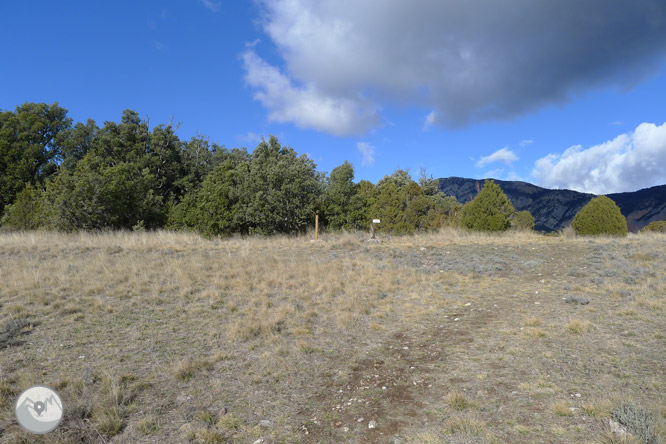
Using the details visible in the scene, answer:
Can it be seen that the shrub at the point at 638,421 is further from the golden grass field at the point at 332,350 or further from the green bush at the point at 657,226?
the green bush at the point at 657,226

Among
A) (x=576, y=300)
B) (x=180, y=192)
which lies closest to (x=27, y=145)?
(x=180, y=192)

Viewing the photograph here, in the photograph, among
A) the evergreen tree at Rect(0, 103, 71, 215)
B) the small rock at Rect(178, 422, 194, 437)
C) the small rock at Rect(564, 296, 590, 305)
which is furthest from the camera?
the evergreen tree at Rect(0, 103, 71, 215)

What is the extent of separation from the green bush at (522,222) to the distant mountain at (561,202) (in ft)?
3.51

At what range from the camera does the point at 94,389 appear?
13.1ft

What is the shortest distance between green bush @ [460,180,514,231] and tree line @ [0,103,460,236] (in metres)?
2.14

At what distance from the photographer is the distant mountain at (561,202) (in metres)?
33.8

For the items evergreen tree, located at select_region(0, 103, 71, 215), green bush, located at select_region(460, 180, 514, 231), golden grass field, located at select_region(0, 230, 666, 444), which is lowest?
golden grass field, located at select_region(0, 230, 666, 444)

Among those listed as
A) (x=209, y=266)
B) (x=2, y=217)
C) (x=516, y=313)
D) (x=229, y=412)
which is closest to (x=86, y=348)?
(x=229, y=412)

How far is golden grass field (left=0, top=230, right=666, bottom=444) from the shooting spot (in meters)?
3.31

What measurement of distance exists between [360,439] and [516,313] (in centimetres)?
488

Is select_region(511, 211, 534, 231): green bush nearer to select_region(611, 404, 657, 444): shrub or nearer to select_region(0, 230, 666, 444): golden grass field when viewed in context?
select_region(0, 230, 666, 444): golden grass field

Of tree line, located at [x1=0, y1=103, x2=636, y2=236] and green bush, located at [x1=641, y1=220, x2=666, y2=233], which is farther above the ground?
tree line, located at [x1=0, y1=103, x2=636, y2=236]

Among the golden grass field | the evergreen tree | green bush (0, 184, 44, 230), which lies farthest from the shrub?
the evergreen tree

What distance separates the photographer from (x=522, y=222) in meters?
21.6
